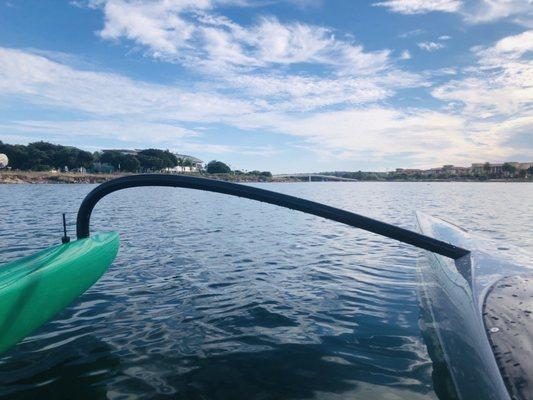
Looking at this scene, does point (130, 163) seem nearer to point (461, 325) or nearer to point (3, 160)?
point (3, 160)

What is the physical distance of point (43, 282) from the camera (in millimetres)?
4020

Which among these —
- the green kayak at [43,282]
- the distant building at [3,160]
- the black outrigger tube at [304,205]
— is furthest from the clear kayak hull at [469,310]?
the distant building at [3,160]

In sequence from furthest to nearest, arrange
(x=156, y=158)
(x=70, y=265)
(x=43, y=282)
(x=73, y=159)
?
(x=156, y=158)
(x=73, y=159)
(x=70, y=265)
(x=43, y=282)

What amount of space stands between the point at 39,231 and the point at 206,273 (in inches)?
403

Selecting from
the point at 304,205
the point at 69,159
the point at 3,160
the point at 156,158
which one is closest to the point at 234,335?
the point at 304,205

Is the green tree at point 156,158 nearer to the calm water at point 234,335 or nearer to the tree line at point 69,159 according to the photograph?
the tree line at point 69,159

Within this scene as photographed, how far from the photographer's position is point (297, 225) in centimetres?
1802

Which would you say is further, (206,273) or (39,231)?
(39,231)

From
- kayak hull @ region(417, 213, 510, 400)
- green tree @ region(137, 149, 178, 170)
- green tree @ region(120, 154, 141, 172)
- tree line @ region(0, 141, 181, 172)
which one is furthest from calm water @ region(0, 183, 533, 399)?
green tree @ region(137, 149, 178, 170)

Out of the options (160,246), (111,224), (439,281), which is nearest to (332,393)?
(439,281)

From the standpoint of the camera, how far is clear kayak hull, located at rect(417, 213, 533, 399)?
8.55 ft

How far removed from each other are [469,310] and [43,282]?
14.8 ft

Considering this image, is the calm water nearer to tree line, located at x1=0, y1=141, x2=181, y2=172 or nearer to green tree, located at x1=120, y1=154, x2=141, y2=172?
tree line, located at x1=0, y1=141, x2=181, y2=172

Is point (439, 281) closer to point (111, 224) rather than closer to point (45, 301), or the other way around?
point (45, 301)
